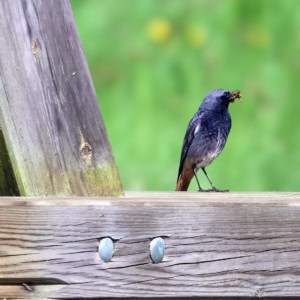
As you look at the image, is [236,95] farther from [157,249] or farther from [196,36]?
[157,249]

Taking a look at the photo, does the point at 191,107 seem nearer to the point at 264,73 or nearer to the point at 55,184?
the point at 264,73

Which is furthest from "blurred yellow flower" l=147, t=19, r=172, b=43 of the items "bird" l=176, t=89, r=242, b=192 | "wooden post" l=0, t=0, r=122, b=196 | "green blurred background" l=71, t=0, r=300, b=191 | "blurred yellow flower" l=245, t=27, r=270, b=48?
"wooden post" l=0, t=0, r=122, b=196

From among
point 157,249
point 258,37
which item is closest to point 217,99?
point 258,37

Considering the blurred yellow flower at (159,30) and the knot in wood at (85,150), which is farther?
the blurred yellow flower at (159,30)

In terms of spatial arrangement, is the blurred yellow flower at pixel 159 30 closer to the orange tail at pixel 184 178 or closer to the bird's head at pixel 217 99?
the bird's head at pixel 217 99

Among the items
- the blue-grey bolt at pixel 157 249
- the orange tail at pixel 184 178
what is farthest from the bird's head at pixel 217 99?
the blue-grey bolt at pixel 157 249

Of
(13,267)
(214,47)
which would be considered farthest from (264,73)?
(13,267)
